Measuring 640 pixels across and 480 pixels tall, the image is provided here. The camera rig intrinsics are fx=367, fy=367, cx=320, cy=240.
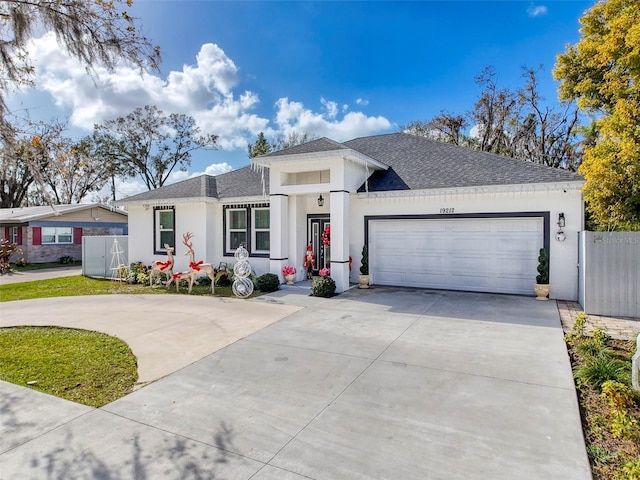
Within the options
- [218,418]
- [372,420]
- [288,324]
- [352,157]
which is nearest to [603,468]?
[372,420]

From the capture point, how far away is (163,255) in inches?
617

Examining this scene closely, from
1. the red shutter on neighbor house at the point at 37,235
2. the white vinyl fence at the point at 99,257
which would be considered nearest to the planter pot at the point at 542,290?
the white vinyl fence at the point at 99,257

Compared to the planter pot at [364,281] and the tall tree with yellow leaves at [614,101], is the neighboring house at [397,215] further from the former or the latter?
the tall tree with yellow leaves at [614,101]

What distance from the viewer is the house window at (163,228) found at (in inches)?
613

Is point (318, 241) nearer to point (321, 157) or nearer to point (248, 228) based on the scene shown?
point (248, 228)

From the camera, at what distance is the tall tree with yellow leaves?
23.6 ft

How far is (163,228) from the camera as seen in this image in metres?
15.8

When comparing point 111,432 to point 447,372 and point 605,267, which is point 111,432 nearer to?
point 447,372

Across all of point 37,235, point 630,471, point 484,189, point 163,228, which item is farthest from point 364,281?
point 37,235

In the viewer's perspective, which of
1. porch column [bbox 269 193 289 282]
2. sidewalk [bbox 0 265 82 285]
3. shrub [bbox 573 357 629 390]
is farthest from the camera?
sidewalk [bbox 0 265 82 285]

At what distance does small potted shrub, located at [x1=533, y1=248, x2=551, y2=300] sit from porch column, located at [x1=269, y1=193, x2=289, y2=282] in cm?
784

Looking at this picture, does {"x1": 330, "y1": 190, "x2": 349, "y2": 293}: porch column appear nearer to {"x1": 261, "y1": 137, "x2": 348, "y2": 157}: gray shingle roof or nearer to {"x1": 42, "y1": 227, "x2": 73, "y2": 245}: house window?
{"x1": 261, "y1": 137, "x2": 348, "y2": 157}: gray shingle roof

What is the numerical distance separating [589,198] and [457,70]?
1200cm

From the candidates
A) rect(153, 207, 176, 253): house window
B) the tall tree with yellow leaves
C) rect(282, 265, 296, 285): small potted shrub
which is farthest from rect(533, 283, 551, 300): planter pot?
rect(153, 207, 176, 253): house window
